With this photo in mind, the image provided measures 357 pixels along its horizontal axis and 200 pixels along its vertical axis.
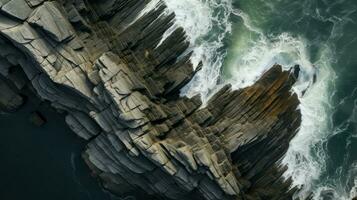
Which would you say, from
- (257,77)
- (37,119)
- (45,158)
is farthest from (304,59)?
(45,158)

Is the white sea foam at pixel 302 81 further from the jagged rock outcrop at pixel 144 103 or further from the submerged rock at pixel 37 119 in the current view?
the submerged rock at pixel 37 119

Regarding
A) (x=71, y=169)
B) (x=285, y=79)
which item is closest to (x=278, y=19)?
(x=285, y=79)

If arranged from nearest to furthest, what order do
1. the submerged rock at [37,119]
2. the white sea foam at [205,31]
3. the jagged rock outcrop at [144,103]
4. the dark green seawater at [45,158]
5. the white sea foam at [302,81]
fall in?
1. the jagged rock outcrop at [144,103]
2. the submerged rock at [37,119]
3. the dark green seawater at [45,158]
4. the white sea foam at [205,31]
5. the white sea foam at [302,81]

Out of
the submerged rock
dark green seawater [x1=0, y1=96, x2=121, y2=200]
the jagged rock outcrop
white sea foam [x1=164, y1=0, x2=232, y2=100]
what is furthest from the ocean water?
the submerged rock

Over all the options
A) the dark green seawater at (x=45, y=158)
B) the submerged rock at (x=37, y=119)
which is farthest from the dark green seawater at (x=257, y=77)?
the submerged rock at (x=37, y=119)

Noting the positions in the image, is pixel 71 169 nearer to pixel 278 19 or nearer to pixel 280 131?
pixel 280 131
